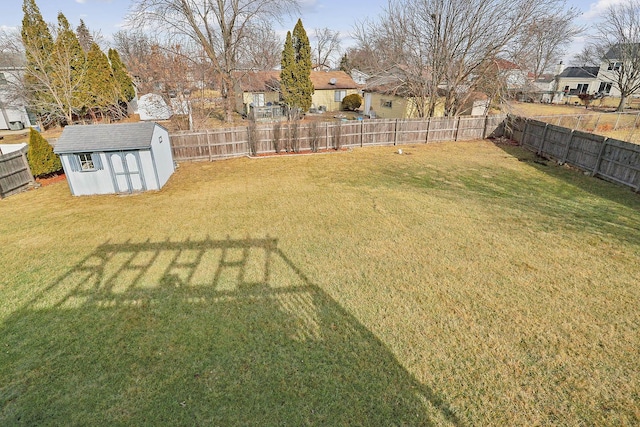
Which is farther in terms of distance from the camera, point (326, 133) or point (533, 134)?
point (326, 133)

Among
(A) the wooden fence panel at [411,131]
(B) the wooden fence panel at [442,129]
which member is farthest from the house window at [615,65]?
(A) the wooden fence panel at [411,131]

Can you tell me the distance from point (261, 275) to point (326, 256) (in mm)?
1548

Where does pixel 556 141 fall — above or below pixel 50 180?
above

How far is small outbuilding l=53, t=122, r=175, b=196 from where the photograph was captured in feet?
35.3

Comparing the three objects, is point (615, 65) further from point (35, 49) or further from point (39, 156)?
point (35, 49)

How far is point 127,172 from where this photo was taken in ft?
36.9

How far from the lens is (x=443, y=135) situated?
19.6 m

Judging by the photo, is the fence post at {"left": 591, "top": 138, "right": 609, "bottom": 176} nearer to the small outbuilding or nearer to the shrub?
the small outbuilding

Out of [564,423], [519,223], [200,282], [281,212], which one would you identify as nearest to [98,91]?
[281,212]

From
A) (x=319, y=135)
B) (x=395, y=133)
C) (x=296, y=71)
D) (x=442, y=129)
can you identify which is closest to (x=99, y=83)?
(x=296, y=71)

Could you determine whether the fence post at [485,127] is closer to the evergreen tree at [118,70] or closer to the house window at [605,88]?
the evergreen tree at [118,70]

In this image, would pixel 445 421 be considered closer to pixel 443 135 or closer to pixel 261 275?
pixel 261 275

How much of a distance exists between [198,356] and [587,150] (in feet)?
52.1

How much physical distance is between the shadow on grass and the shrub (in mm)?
29412
